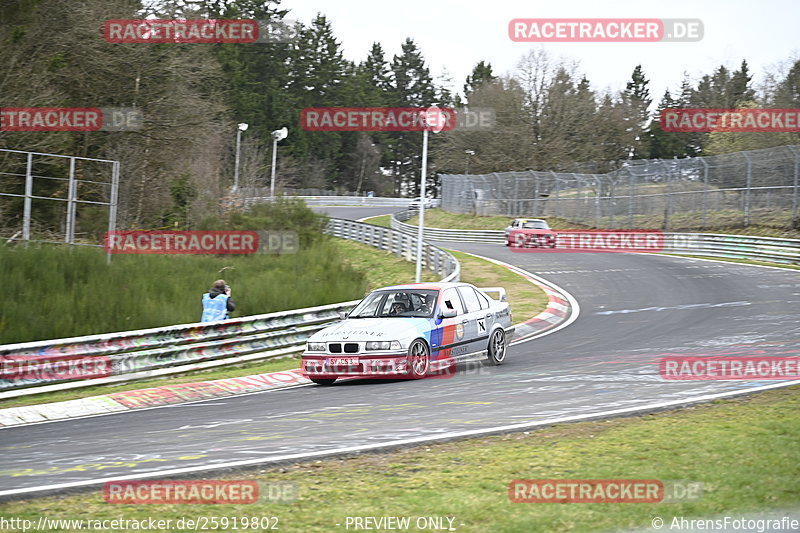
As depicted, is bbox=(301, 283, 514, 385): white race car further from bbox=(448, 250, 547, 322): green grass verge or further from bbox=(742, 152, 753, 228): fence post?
bbox=(742, 152, 753, 228): fence post

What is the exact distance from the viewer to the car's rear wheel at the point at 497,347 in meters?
14.9

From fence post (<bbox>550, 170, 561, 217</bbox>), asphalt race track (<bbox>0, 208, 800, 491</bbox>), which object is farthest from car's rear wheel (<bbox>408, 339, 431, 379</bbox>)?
fence post (<bbox>550, 170, 561, 217</bbox>)

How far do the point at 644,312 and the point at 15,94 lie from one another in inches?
698

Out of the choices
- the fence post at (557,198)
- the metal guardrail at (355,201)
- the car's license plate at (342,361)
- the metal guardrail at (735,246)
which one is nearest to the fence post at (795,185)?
the metal guardrail at (735,246)

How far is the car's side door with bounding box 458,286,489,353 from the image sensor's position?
14.5 metres

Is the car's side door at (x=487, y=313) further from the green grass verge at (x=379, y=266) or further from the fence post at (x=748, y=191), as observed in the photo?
the fence post at (x=748, y=191)

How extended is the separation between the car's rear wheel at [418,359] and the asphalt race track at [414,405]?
0.29 metres

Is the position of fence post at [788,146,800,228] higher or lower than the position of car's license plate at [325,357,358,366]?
higher

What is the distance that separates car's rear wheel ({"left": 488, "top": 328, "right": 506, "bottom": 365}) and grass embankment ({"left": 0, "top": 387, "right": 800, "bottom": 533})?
581 centimetres

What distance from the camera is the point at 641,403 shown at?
33.5 feet

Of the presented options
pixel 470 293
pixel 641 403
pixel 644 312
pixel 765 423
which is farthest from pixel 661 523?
pixel 644 312

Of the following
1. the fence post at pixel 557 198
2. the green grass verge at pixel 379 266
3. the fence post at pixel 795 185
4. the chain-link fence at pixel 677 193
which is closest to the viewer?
the green grass verge at pixel 379 266

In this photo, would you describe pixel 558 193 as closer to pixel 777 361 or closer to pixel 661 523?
pixel 777 361

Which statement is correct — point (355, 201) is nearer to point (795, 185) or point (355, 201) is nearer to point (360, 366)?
point (795, 185)
